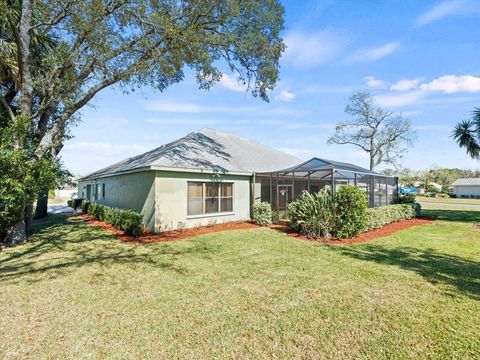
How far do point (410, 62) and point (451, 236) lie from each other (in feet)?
26.7

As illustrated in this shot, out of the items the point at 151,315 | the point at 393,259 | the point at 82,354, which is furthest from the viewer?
the point at 393,259

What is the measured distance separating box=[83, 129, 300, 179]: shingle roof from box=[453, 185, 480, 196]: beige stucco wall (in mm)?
58831

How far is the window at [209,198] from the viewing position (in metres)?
13.1

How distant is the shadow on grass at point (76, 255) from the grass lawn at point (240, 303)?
64 millimetres

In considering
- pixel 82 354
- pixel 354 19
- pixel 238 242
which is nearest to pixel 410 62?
pixel 354 19

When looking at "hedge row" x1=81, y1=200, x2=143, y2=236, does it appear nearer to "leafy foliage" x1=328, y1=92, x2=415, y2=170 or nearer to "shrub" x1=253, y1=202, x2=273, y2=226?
"shrub" x1=253, y1=202, x2=273, y2=226

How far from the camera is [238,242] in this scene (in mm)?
9930

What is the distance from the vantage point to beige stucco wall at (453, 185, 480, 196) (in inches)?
2258

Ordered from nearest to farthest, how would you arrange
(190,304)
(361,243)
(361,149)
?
1. (190,304)
2. (361,243)
3. (361,149)

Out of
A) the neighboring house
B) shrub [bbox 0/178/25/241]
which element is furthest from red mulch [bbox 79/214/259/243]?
the neighboring house

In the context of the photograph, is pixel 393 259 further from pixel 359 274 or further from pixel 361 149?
pixel 361 149

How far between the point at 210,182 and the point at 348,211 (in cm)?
692

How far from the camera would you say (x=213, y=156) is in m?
15.3

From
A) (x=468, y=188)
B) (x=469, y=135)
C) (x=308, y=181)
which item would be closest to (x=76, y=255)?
(x=308, y=181)
